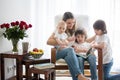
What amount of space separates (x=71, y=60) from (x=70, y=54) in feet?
0.25

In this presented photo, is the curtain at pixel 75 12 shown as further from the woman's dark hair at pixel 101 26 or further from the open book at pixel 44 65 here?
the open book at pixel 44 65

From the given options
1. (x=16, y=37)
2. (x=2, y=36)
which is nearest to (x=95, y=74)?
(x=16, y=37)

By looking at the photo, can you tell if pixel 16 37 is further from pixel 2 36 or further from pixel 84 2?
pixel 84 2

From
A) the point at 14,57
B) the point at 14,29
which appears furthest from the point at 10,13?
the point at 14,57

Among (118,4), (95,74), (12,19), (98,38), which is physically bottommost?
(95,74)

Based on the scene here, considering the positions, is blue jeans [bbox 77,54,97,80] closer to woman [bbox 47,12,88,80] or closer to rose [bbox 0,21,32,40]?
woman [bbox 47,12,88,80]

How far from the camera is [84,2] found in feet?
12.8

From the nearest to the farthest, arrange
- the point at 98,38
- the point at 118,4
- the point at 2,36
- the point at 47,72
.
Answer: the point at 47,72
the point at 98,38
the point at 2,36
the point at 118,4

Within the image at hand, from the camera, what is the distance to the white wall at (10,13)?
3.22 m

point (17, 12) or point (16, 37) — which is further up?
point (17, 12)

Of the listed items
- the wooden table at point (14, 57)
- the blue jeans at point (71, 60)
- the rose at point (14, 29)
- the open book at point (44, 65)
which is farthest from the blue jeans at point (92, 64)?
the rose at point (14, 29)

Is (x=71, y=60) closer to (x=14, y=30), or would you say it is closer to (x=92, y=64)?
(x=92, y=64)

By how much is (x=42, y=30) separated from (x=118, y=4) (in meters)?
1.32

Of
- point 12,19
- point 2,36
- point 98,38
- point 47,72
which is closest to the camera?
point 47,72
